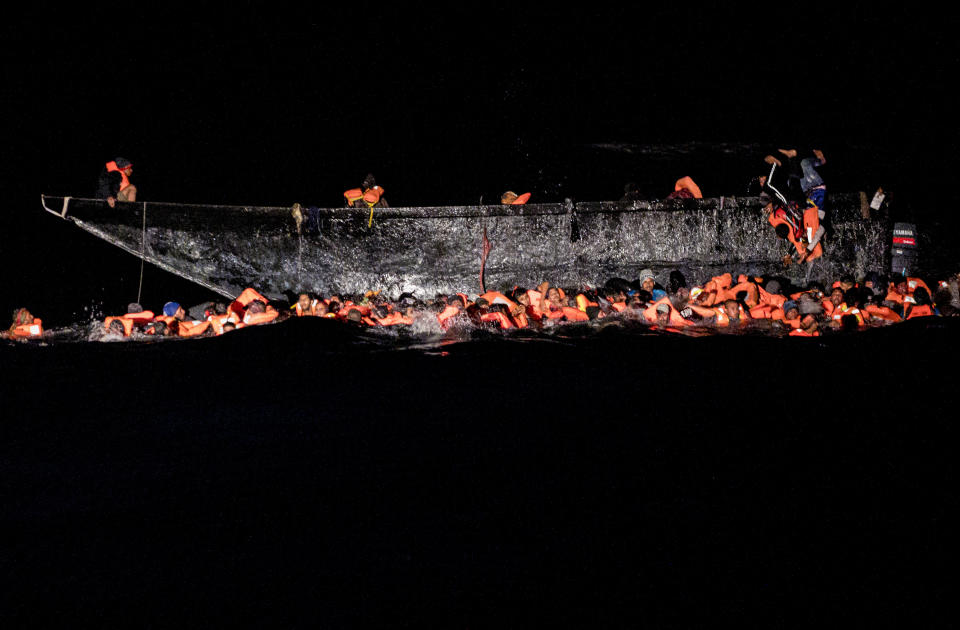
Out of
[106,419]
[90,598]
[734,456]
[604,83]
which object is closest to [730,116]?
[604,83]

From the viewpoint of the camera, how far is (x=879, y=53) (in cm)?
1958

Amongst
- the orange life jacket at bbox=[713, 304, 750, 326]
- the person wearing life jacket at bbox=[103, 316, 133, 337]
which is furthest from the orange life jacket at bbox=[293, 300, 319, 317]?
the orange life jacket at bbox=[713, 304, 750, 326]

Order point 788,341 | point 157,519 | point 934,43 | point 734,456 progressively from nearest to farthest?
point 157,519, point 734,456, point 788,341, point 934,43

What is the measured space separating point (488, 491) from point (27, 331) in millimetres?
8661

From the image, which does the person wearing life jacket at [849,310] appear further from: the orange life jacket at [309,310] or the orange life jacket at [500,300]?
the orange life jacket at [309,310]

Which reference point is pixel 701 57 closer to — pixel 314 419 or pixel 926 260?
pixel 926 260

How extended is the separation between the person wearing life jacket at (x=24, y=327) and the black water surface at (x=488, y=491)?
2994 mm

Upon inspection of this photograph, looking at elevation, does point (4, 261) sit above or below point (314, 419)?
above

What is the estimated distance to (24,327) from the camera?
34.2ft

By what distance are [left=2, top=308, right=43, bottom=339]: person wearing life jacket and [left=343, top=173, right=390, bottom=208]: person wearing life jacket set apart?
4.71 meters

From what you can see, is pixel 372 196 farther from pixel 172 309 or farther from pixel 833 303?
pixel 833 303

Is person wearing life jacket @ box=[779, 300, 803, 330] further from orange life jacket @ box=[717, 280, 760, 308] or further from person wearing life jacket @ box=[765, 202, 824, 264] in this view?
person wearing life jacket @ box=[765, 202, 824, 264]

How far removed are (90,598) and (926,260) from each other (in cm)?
1218

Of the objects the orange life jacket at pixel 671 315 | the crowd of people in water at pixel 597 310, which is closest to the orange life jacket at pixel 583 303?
the crowd of people in water at pixel 597 310
